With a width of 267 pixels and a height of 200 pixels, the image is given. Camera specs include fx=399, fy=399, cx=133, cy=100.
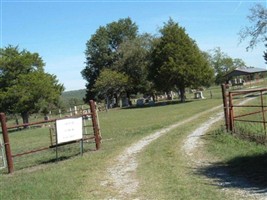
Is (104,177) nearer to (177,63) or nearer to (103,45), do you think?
(177,63)

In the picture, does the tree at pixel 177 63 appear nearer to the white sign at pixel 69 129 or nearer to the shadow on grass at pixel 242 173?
the white sign at pixel 69 129

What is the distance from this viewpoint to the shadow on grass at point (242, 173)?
8.18m

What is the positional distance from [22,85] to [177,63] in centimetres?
2080

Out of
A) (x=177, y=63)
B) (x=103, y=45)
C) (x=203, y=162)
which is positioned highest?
(x=103, y=45)

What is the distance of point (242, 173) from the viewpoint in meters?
9.27

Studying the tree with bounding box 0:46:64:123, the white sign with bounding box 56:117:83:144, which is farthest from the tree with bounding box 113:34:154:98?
the white sign with bounding box 56:117:83:144

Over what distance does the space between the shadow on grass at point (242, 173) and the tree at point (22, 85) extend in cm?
4273

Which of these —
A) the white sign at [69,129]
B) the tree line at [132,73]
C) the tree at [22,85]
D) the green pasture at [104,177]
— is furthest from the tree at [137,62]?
the green pasture at [104,177]

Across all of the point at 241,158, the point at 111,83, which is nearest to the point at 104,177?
the point at 241,158

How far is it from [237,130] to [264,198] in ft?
28.7

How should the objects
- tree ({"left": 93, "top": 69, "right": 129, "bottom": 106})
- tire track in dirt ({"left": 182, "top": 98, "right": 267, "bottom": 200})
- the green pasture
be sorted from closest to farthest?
tire track in dirt ({"left": 182, "top": 98, "right": 267, "bottom": 200}) < the green pasture < tree ({"left": 93, "top": 69, "right": 129, "bottom": 106})

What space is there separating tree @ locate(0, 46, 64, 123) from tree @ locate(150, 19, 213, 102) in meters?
15.0

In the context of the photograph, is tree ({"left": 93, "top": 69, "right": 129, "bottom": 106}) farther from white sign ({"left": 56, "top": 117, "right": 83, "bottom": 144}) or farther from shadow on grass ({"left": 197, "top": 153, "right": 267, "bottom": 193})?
shadow on grass ({"left": 197, "top": 153, "right": 267, "bottom": 193})

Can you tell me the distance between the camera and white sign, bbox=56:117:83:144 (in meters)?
14.1
